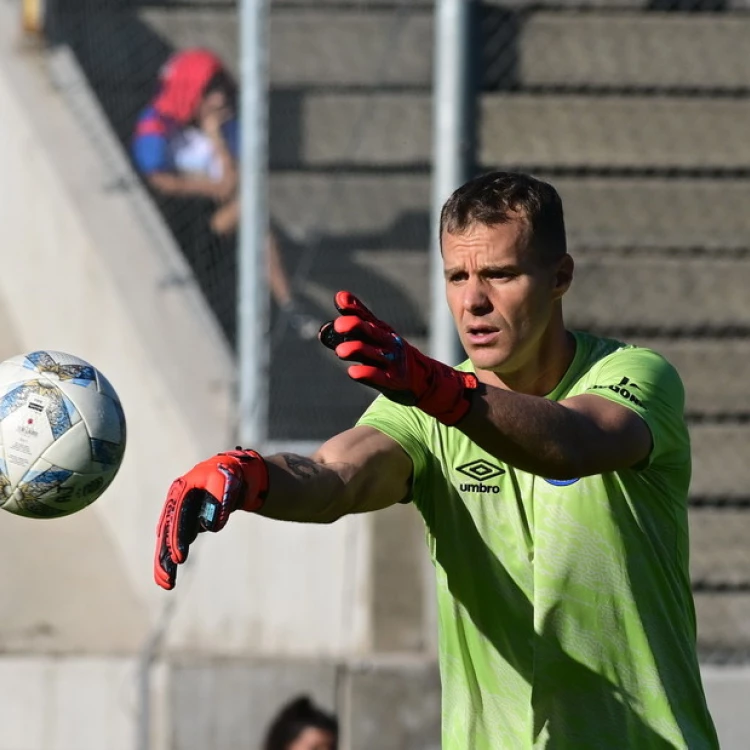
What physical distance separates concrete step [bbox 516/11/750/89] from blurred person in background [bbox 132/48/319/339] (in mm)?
1689

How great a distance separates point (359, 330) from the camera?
9.73 feet

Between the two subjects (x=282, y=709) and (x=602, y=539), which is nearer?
(x=602, y=539)

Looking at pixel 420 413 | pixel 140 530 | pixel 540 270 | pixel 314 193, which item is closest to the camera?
pixel 540 270

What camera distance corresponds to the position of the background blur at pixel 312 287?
6805 millimetres

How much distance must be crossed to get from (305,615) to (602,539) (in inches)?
137

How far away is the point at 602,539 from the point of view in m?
3.69

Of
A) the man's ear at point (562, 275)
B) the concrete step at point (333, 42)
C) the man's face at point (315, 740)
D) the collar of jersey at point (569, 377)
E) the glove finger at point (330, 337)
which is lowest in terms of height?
the man's face at point (315, 740)

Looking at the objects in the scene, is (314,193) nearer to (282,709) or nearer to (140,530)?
(140,530)

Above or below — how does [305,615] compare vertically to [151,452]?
below

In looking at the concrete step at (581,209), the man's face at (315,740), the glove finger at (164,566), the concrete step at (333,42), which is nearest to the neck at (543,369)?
the glove finger at (164,566)

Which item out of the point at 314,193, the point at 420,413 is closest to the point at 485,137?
the point at 314,193

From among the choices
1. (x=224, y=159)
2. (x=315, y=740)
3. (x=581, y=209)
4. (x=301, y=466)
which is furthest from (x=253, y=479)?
(x=581, y=209)

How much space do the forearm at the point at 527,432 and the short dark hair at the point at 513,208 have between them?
536 millimetres

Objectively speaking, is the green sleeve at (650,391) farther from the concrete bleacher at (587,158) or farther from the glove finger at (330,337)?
the concrete bleacher at (587,158)
